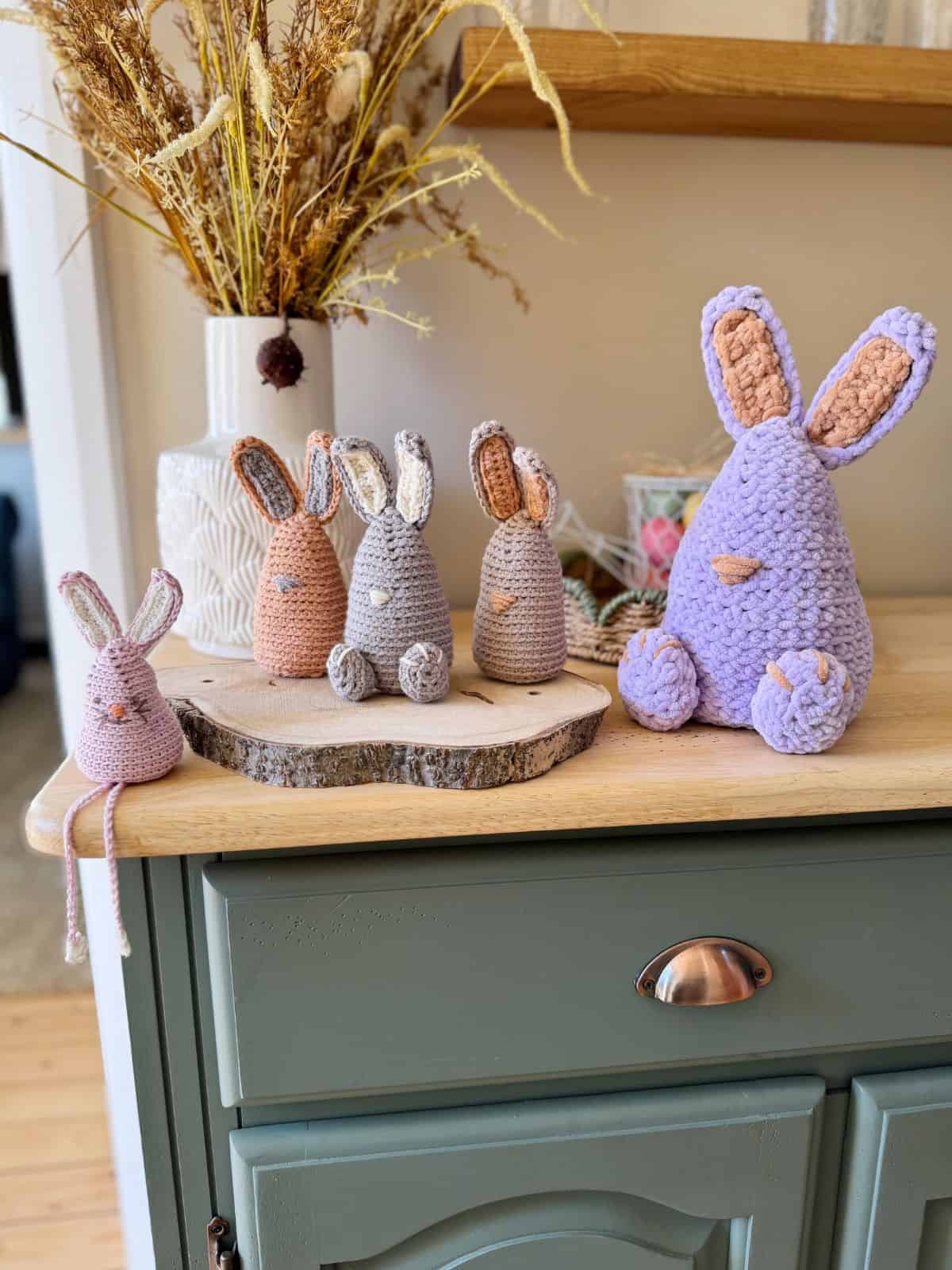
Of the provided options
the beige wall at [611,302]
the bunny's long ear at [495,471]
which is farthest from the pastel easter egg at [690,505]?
the bunny's long ear at [495,471]

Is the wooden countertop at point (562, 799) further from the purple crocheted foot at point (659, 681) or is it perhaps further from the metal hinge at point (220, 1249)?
the metal hinge at point (220, 1249)

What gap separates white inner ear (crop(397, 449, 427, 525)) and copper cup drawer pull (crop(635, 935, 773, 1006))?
1.08ft

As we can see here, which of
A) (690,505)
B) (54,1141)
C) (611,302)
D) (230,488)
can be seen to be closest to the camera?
(230,488)

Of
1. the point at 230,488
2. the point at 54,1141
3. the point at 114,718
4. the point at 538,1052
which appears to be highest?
the point at 230,488

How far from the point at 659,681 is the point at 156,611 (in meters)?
0.33

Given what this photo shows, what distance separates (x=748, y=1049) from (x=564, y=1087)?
0.13 metres

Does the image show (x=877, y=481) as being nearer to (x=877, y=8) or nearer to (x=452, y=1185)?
(x=877, y=8)

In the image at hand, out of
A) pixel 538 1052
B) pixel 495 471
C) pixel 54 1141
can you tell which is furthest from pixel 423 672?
pixel 54 1141

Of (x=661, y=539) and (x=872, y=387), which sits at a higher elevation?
(x=872, y=387)

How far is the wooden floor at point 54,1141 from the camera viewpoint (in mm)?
1178

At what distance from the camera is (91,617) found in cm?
52

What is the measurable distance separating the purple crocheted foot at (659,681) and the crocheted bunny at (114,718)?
0.99 feet

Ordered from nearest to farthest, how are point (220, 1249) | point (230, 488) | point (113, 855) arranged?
point (113, 855) → point (220, 1249) → point (230, 488)

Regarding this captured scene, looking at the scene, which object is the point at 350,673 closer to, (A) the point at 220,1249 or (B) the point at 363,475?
(B) the point at 363,475
